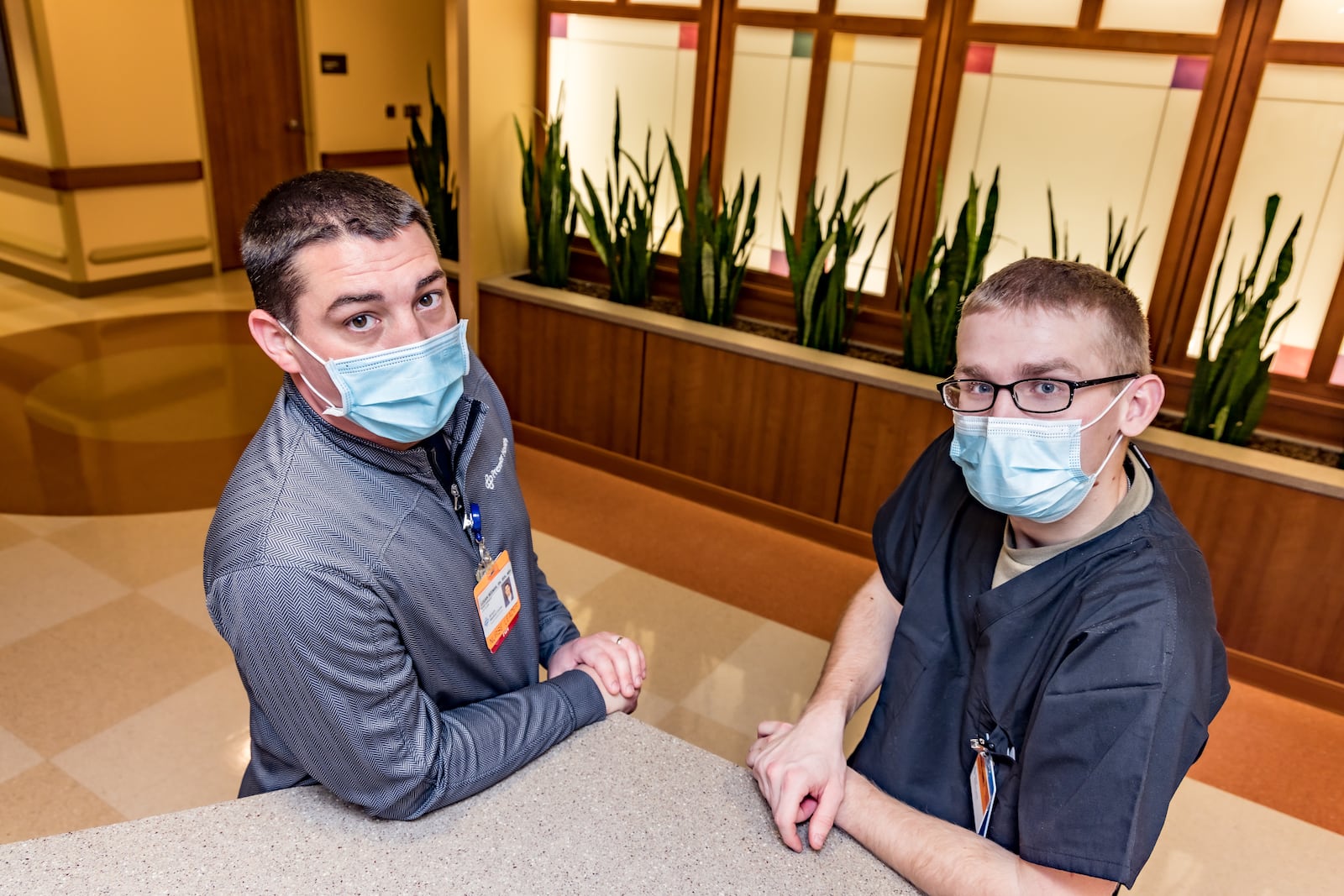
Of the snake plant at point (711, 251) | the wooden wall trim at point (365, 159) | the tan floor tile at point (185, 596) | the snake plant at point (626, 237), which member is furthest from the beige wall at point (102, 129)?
the snake plant at point (711, 251)

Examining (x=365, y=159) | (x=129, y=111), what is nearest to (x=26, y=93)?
(x=129, y=111)

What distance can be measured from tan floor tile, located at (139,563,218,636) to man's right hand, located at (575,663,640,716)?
197 cm

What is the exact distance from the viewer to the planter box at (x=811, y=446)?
8.98ft

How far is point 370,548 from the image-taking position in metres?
1.04

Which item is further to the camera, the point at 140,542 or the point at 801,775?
the point at 140,542

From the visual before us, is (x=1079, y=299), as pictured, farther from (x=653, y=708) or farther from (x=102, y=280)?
(x=102, y=280)

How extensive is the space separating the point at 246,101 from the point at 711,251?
4.55 metres

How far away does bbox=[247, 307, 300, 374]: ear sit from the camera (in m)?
1.12

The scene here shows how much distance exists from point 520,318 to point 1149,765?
11.4 feet

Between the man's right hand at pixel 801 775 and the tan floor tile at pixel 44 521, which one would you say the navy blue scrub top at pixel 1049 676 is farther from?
the tan floor tile at pixel 44 521

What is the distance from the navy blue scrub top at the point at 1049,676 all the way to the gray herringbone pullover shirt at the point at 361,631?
0.49m

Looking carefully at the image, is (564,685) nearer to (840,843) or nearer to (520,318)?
(840,843)

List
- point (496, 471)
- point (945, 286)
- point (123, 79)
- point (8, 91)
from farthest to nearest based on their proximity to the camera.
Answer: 1. point (123, 79)
2. point (8, 91)
3. point (945, 286)
4. point (496, 471)

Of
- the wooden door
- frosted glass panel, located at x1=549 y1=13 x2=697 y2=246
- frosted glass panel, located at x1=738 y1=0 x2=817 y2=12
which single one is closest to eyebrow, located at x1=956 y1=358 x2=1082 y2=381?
frosted glass panel, located at x1=738 y1=0 x2=817 y2=12
